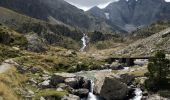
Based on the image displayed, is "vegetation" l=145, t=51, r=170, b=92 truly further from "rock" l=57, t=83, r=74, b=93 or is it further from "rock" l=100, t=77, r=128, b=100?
"rock" l=57, t=83, r=74, b=93

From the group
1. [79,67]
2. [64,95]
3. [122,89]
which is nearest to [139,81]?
[122,89]

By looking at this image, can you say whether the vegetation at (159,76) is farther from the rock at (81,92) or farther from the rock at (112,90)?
the rock at (81,92)

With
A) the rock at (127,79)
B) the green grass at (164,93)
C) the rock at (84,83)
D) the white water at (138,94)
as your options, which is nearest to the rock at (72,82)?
the rock at (84,83)

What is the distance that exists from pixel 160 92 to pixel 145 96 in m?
3.95

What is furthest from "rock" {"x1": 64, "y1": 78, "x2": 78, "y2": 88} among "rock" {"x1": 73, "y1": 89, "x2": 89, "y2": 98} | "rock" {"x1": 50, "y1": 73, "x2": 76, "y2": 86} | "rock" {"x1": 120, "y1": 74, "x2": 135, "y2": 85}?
"rock" {"x1": 120, "y1": 74, "x2": 135, "y2": 85}

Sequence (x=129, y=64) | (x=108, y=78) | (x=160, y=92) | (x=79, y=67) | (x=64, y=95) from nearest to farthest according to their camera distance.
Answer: (x=64, y=95) → (x=160, y=92) → (x=108, y=78) → (x=79, y=67) → (x=129, y=64)

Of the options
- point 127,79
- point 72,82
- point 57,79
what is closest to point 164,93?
point 127,79

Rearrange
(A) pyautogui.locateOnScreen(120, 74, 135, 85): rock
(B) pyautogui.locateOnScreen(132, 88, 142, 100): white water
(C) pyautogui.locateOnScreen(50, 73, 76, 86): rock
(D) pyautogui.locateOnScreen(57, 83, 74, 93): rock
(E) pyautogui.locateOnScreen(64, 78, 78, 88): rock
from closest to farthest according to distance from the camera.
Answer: (B) pyautogui.locateOnScreen(132, 88, 142, 100): white water → (D) pyautogui.locateOnScreen(57, 83, 74, 93): rock → (C) pyautogui.locateOnScreen(50, 73, 76, 86): rock → (E) pyautogui.locateOnScreen(64, 78, 78, 88): rock → (A) pyautogui.locateOnScreen(120, 74, 135, 85): rock

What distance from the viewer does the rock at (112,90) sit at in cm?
8250

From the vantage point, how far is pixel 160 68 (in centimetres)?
8081

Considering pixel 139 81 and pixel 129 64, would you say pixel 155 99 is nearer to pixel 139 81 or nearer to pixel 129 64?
pixel 139 81

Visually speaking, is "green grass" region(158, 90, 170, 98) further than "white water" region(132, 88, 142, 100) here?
No

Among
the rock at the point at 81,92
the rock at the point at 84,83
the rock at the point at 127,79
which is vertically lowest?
the rock at the point at 81,92

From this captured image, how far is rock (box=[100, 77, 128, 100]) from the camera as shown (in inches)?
3248
